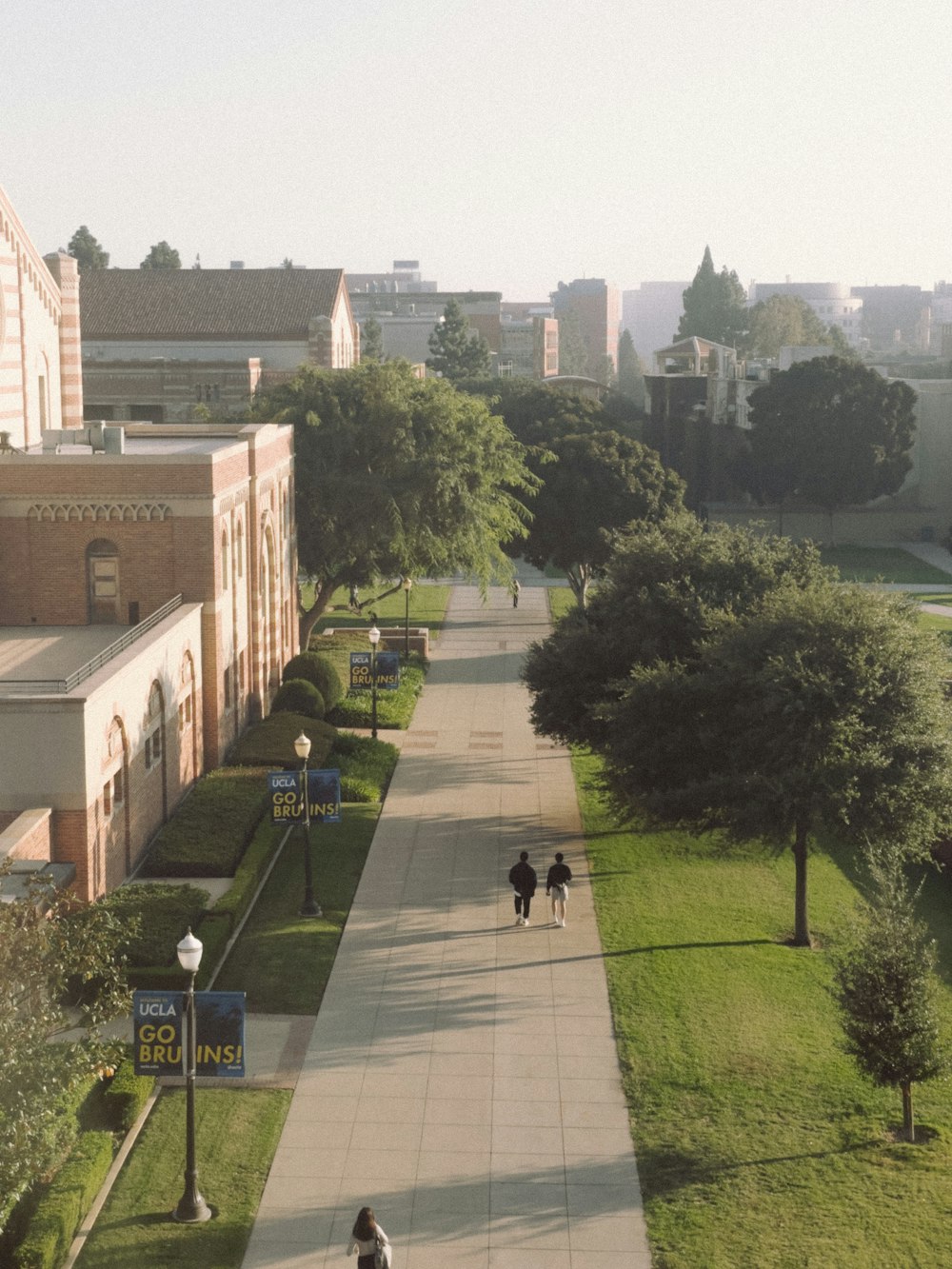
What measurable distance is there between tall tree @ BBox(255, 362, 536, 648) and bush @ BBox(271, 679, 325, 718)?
25.5 ft

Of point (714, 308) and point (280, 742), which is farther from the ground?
point (714, 308)

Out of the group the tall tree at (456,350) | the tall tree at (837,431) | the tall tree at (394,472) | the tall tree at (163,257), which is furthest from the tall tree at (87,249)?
the tall tree at (394,472)

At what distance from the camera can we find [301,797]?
2756cm

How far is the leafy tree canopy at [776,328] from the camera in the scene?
164 meters

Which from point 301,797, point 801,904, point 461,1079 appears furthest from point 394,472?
point 461,1079

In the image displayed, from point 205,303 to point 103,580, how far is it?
65.2 metres

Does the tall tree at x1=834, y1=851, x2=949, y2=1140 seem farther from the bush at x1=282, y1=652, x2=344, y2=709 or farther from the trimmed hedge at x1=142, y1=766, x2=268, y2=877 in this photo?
the bush at x1=282, y1=652, x2=344, y2=709

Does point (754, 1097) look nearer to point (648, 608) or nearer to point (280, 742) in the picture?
point (648, 608)

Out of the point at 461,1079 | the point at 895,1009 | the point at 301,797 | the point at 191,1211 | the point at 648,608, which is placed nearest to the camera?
the point at 191,1211

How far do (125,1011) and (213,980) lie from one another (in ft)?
21.7

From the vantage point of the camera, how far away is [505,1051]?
70.3ft

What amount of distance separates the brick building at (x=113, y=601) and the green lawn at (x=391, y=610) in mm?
13406

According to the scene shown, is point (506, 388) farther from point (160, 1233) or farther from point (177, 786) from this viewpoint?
point (160, 1233)

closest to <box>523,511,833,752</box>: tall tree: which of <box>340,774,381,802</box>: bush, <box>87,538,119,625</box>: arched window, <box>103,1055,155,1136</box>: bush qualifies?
<box>340,774,381,802</box>: bush
